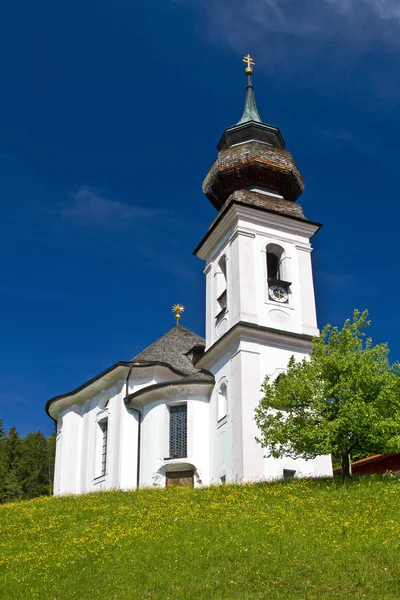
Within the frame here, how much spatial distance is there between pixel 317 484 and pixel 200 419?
844 centimetres

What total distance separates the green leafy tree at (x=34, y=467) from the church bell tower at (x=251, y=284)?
35.7 m

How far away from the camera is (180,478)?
29.3 meters

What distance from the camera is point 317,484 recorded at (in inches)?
867

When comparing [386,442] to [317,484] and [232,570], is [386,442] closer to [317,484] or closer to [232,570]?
[317,484]

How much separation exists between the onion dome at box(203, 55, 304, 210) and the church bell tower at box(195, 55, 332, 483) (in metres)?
0.05

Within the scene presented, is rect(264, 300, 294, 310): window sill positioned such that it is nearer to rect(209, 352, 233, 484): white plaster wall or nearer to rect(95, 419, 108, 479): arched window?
rect(209, 352, 233, 484): white plaster wall

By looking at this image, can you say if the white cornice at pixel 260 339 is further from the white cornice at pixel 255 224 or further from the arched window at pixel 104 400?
the arched window at pixel 104 400

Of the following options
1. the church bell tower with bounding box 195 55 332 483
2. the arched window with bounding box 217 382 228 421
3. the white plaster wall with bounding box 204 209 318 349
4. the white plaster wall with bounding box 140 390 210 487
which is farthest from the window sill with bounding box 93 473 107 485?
the white plaster wall with bounding box 204 209 318 349

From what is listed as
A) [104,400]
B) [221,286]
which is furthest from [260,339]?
[104,400]

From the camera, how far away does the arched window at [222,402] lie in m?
28.8

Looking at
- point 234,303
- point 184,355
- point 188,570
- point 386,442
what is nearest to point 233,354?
point 234,303

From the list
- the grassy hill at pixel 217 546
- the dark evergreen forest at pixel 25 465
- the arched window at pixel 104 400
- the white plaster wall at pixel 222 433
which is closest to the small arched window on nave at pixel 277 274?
the white plaster wall at pixel 222 433

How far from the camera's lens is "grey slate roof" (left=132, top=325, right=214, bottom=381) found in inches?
1292

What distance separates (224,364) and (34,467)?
39.8m
